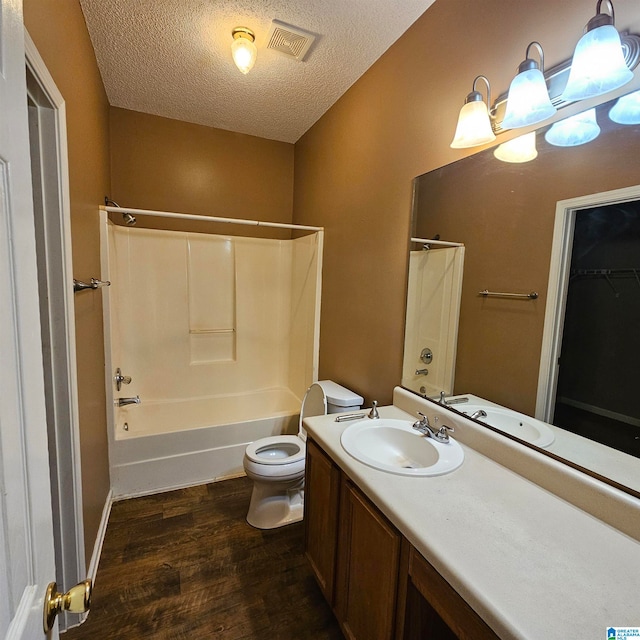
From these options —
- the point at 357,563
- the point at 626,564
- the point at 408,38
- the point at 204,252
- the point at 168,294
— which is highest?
the point at 408,38

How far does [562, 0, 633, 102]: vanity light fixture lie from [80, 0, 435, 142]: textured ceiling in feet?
3.09

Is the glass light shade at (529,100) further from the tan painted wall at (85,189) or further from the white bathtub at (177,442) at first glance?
the white bathtub at (177,442)

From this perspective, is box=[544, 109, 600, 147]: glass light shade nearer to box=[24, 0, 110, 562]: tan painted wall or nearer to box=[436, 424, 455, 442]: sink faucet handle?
box=[436, 424, 455, 442]: sink faucet handle

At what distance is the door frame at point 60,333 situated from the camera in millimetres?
1191

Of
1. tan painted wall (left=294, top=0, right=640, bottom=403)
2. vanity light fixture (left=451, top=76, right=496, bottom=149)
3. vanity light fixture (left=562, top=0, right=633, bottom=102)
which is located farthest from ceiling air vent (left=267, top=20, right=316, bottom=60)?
vanity light fixture (left=562, top=0, right=633, bottom=102)

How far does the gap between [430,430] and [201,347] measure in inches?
91.4

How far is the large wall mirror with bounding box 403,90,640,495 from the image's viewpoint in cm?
92

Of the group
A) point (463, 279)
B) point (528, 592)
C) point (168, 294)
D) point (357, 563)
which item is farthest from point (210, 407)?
point (528, 592)

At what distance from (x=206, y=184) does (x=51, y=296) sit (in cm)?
199

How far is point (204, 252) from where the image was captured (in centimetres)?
300

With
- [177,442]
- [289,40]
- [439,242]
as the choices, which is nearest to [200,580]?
[177,442]

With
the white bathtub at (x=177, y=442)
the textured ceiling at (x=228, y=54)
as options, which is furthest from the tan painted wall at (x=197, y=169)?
the white bathtub at (x=177, y=442)

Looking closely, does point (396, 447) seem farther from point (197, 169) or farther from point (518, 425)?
point (197, 169)

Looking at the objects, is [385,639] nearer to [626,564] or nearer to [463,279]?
[626,564]
